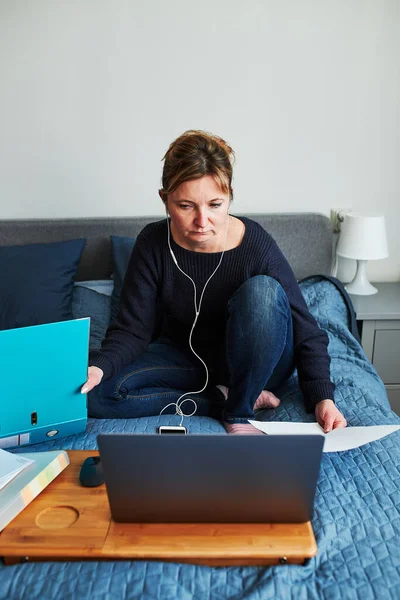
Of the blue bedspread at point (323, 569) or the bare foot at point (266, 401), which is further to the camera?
the bare foot at point (266, 401)

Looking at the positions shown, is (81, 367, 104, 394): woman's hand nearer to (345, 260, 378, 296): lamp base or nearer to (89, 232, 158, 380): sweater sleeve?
(89, 232, 158, 380): sweater sleeve

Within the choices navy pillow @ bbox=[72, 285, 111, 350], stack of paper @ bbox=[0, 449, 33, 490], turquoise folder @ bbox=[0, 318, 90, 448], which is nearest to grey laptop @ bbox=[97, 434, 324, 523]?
stack of paper @ bbox=[0, 449, 33, 490]

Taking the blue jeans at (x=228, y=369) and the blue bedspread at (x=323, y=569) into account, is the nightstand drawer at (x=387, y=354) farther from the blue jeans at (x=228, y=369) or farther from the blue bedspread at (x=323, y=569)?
the blue bedspread at (x=323, y=569)

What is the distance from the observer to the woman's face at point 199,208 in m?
1.41

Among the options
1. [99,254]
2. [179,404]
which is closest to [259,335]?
[179,404]

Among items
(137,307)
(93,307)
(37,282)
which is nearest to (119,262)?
(93,307)

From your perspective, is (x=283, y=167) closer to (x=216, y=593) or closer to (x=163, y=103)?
(x=163, y=103)

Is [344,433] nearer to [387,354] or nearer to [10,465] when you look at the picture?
[10,465]

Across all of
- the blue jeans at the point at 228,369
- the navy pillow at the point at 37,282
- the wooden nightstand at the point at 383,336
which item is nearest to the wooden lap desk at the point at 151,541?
the blue jeans at the point at 228,369

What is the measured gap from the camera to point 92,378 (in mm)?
1375

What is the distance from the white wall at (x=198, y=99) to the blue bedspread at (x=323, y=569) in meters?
1.25

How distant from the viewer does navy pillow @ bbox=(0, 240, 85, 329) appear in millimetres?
1943

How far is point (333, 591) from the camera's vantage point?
3.05ft

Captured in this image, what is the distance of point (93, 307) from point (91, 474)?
41.1 inches
